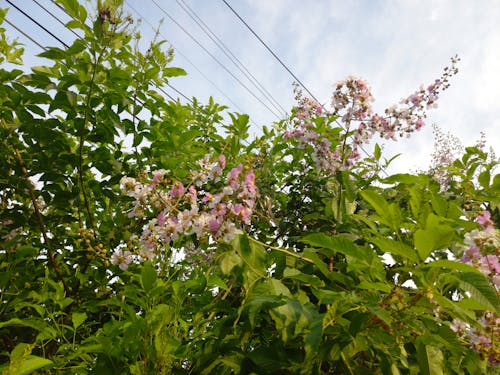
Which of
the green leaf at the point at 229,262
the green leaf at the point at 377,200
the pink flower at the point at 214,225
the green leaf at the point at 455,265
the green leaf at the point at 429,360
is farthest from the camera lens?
the pink flower at the point at 214,225

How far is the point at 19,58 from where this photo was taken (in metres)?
2.36

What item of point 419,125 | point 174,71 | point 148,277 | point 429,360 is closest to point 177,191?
point 148,277

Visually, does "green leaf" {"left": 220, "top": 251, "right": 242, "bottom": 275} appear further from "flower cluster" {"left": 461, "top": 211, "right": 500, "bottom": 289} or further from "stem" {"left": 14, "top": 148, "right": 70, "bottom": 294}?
"stem" {"left": 14, "top": 148, "right": 70, "bottom": 294}

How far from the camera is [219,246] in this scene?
137cm

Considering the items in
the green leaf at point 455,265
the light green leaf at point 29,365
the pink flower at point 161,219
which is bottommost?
the light green leaf at point 29,365

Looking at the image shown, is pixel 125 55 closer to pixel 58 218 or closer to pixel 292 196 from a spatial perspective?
pixel 58 218

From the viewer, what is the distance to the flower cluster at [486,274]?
0.99 metres

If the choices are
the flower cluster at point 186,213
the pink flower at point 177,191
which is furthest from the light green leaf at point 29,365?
the pink flower at point 177,191

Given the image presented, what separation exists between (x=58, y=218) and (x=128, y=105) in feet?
2.40

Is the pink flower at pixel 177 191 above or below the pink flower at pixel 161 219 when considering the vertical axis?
above

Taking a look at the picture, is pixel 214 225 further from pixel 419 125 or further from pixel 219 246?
pixel 419 125

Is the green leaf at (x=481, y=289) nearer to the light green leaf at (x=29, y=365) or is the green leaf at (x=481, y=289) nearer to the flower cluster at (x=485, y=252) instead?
the flower cluster at (x=485, y=252)

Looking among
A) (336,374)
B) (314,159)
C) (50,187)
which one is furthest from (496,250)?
(50,187)

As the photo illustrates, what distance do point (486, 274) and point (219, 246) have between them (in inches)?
31.7
